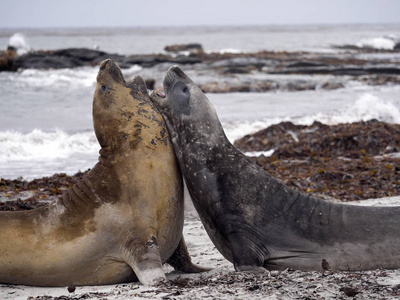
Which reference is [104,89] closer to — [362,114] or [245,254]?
[245,254]

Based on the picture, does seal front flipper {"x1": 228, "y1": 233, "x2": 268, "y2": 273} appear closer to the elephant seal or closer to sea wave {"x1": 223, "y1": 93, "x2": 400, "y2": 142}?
the elephant seal

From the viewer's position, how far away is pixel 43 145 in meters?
15.6

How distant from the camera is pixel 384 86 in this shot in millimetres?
32000

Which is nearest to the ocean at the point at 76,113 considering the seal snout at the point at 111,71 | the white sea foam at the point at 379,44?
the seal snout at the point at 111,71

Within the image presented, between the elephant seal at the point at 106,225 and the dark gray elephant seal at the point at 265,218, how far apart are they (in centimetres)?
34

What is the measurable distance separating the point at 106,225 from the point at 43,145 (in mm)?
10960

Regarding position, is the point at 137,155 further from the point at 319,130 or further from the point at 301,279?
the point at 319,130

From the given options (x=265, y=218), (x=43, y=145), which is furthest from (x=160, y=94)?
(x=43, y=145)

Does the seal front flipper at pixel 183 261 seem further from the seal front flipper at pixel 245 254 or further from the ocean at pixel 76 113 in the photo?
the ocean at pixel 76 113

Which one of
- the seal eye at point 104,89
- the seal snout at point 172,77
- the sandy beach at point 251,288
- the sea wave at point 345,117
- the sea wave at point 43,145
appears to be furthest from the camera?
the sea wave at point 345,117

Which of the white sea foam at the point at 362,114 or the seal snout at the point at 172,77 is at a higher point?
the seal snout at the point at 172,77

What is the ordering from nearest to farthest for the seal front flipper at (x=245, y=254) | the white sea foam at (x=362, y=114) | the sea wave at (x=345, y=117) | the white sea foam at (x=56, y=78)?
the seal front flipper at (x=245, y=254) < the sea wave at (x=345, y=117) < the white sea foam at (x=362, y=114) < the white sea foam at (x=56, y=78)

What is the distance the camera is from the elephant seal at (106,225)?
Result: 512 centimetres

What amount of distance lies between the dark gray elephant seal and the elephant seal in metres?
0.34
